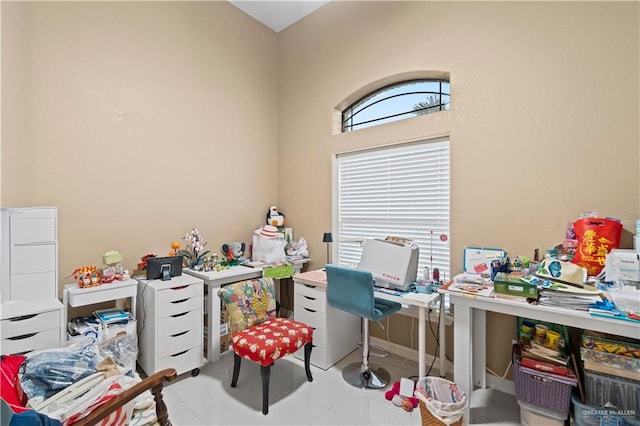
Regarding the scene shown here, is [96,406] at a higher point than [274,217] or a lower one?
lower

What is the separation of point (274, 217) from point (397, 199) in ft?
4.99

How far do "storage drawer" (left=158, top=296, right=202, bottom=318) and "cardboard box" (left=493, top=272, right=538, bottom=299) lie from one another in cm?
219

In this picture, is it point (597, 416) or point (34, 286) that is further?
point (34, 286)

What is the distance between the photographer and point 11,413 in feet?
2.96

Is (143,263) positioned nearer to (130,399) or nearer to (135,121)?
(135,121)

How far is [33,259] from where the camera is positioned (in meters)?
1.94

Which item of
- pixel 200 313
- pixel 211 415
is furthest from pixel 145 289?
pixel 211 415

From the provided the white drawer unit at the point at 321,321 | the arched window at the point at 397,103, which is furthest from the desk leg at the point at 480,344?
the arched window at the point at 397,103

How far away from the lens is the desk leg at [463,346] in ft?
5.85

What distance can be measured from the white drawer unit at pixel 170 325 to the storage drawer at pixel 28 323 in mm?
554

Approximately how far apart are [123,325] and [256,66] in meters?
3.05

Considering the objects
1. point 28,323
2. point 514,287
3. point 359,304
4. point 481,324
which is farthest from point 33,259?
point 481,324

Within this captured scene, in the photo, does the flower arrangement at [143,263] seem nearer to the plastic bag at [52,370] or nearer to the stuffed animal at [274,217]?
the plastic bag at [52,370]

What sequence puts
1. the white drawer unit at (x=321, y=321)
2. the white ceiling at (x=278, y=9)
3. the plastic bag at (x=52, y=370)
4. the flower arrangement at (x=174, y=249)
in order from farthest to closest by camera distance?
the white ceiling at (x=278, y=9)
the flower arrangement at (x=174, y=249)
the white drawer unit at (x=321, y=321)
the plastic bag at (x=52, y=370)
